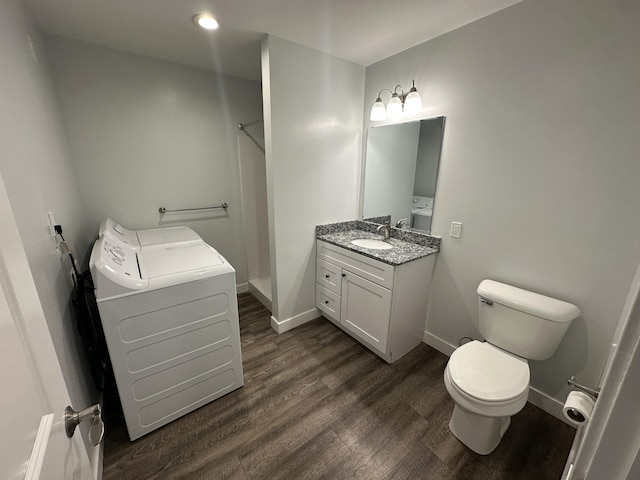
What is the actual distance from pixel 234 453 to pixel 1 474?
1.39 m

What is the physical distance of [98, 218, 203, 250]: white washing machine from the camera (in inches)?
73.3

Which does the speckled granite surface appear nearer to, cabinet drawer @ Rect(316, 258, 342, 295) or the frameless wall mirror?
the frameless wall mirror

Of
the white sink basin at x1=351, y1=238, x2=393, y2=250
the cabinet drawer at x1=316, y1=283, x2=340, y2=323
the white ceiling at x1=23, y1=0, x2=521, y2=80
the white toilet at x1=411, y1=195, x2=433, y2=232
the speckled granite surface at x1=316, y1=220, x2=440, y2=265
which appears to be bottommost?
the cabinet drawer at x1=316, y1=283, x2=340, y2=323

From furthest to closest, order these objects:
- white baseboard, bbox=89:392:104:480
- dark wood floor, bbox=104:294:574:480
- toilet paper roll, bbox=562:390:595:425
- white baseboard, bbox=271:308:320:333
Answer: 1. white baseboard, bbox=271:308:320:333
2. dark wood floor, bbox=104:294:574:480
3. white baseboard, bbox=89:392:104:480
4. toilet paper roll, bbox=562:390:595:425

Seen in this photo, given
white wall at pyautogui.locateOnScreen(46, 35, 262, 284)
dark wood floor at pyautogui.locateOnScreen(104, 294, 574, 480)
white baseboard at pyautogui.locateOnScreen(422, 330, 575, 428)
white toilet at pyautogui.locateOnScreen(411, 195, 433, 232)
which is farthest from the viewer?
white toilet at pyautogui.locateOnScreen(411, 195, 433, 232)

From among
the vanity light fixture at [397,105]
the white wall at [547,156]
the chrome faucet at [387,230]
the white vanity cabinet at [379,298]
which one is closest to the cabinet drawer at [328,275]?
the white vanity cabinet at [379,298]

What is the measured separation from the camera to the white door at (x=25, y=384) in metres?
0.36

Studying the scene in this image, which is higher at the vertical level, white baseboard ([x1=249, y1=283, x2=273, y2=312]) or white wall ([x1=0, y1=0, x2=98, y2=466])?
white wall ([x1=0, y1=0, x2=98, y2=466])

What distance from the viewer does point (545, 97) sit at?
56.4 inches

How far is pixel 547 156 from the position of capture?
1460 mm

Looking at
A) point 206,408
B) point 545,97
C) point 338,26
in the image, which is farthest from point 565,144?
point 206,408

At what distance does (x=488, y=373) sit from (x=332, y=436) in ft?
3.08

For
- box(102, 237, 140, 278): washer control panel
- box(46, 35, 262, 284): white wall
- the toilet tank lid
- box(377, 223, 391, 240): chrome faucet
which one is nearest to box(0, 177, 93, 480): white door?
box(102, 237, 140, 278): washer control panel

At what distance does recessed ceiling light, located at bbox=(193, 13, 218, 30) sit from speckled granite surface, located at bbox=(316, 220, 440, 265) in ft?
5.31
